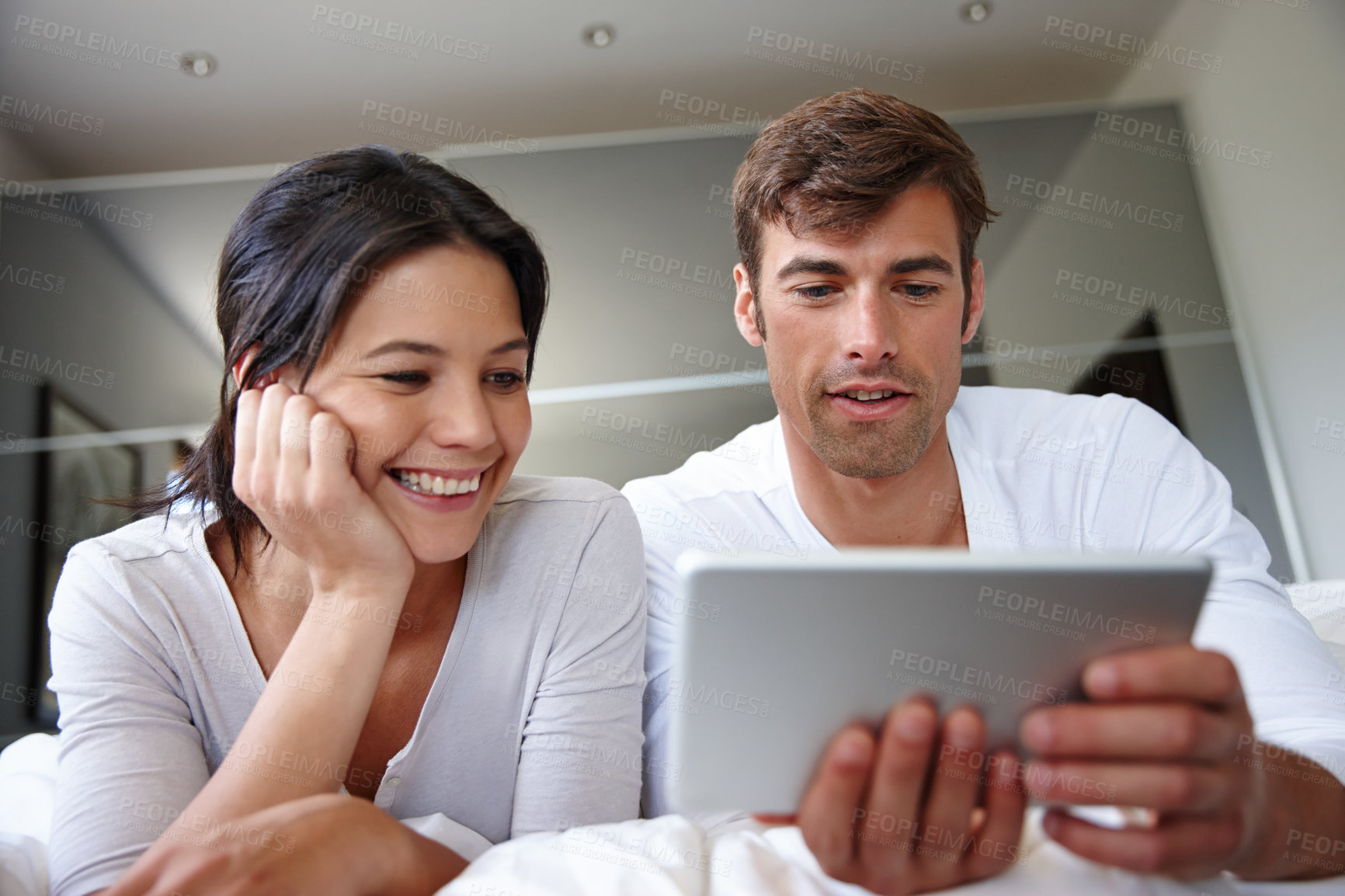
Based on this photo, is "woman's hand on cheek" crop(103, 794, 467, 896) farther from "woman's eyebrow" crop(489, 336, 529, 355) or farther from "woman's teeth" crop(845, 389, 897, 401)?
"woman's teeth" crop(845, 389, 897, 401)

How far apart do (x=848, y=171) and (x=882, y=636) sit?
116 cm

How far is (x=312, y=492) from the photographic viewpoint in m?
1.11

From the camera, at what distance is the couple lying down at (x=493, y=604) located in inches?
29.3

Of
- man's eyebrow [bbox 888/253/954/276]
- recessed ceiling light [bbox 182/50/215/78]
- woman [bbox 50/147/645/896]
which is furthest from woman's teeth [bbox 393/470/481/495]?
recessed ceiling light [bbox 182/50/215/78]

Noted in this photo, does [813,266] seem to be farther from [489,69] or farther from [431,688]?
[489,69]

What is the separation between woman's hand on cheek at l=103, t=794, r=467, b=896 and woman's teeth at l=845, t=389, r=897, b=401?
41.7 inches

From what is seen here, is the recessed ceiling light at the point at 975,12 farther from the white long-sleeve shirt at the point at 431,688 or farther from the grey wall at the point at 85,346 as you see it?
the grey wall at the point at 85,346

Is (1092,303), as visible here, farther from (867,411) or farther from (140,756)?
(140,756)

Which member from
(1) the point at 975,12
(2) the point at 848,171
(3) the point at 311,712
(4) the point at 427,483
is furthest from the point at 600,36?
(3) the point at 311,712

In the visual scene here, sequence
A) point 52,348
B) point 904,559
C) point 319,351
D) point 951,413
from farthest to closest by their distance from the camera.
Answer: point 52,348
point 951,413
point 319,351
point 904,559

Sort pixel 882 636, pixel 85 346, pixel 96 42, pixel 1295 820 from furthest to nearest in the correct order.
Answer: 1. pixel 85 346
2. pixel 96 42
3. pixel 1295 820
4. pixel 882 636

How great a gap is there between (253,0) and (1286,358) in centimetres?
419

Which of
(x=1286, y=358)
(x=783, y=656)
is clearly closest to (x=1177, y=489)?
(x=783, y=656)

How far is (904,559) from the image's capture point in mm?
671
